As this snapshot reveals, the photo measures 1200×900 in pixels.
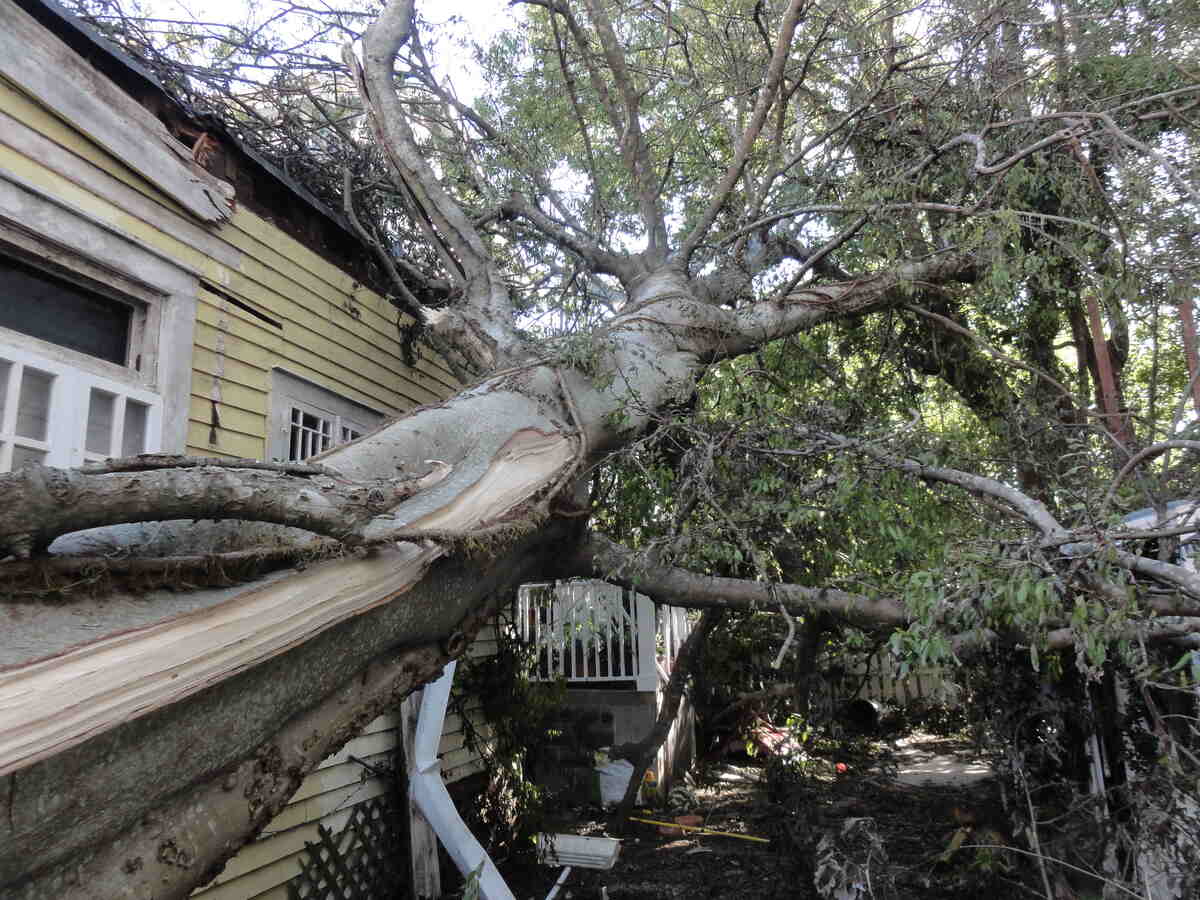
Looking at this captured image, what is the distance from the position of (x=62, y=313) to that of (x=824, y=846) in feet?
16.1

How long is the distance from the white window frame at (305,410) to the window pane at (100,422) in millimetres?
1102

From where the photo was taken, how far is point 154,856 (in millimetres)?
1577

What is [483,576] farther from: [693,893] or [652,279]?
[693,893]

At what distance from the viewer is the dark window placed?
3.57m

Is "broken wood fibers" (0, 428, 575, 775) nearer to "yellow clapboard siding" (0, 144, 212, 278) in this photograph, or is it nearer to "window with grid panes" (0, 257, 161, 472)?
"window with grid panes" (0, 257, 161, 472)

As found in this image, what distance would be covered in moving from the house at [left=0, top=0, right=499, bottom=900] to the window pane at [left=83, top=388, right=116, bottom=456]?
1cm

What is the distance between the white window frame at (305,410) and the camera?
508cm

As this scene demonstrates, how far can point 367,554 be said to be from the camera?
2020 millimetres

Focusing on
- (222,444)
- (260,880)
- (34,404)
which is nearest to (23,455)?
(34,404)

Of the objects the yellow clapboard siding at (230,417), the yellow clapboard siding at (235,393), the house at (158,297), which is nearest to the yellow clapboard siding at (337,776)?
the house at (158,297)

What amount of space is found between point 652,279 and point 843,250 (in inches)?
89.5

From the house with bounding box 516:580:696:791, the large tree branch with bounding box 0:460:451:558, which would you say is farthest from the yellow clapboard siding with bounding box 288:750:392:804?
the large tree branch with bounding box 0:460:451:558

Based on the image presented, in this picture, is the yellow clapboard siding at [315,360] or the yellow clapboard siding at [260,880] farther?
the yellow clapboard siding at [315,360]

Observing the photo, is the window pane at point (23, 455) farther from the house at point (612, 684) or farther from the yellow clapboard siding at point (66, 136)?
the house at point (612, 684)
